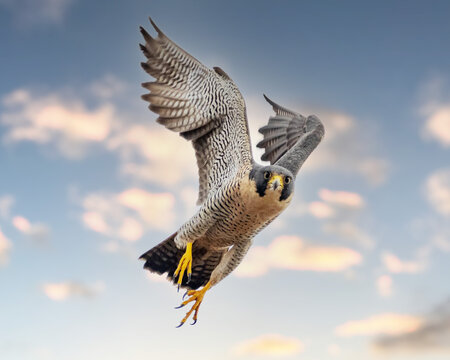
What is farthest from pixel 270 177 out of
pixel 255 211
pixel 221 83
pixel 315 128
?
pixel 315 128

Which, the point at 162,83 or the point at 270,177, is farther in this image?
the point at 162,83

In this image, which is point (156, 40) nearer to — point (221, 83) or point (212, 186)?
point (221, 83)

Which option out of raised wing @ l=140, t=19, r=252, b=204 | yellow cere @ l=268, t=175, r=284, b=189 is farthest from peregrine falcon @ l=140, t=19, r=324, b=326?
yellow cere @ l=268, t=175, r=284, b=189

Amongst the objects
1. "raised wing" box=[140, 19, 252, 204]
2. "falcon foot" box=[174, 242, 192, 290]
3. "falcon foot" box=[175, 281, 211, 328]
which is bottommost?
"falcon foot" box=[175, 281, 211, 328]

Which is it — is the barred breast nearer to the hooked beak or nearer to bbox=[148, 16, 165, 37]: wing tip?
the hooked beak

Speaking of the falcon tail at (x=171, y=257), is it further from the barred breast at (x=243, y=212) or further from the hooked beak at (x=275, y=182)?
the hooked beak at (x=275, y=182)

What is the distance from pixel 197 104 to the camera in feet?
32.0

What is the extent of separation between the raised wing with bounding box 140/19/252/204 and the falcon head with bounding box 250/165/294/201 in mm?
1703

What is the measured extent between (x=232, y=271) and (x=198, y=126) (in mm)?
2627

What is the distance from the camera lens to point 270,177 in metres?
7.77

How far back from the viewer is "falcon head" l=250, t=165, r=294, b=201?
7.72 m

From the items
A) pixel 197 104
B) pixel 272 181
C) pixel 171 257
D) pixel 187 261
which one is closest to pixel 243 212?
pixel 272 181

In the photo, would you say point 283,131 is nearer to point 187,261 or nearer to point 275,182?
point 187,261

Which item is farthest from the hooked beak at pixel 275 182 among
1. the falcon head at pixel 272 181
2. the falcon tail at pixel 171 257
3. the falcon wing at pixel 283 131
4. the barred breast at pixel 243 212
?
the falcon wing at pixel 283 131
